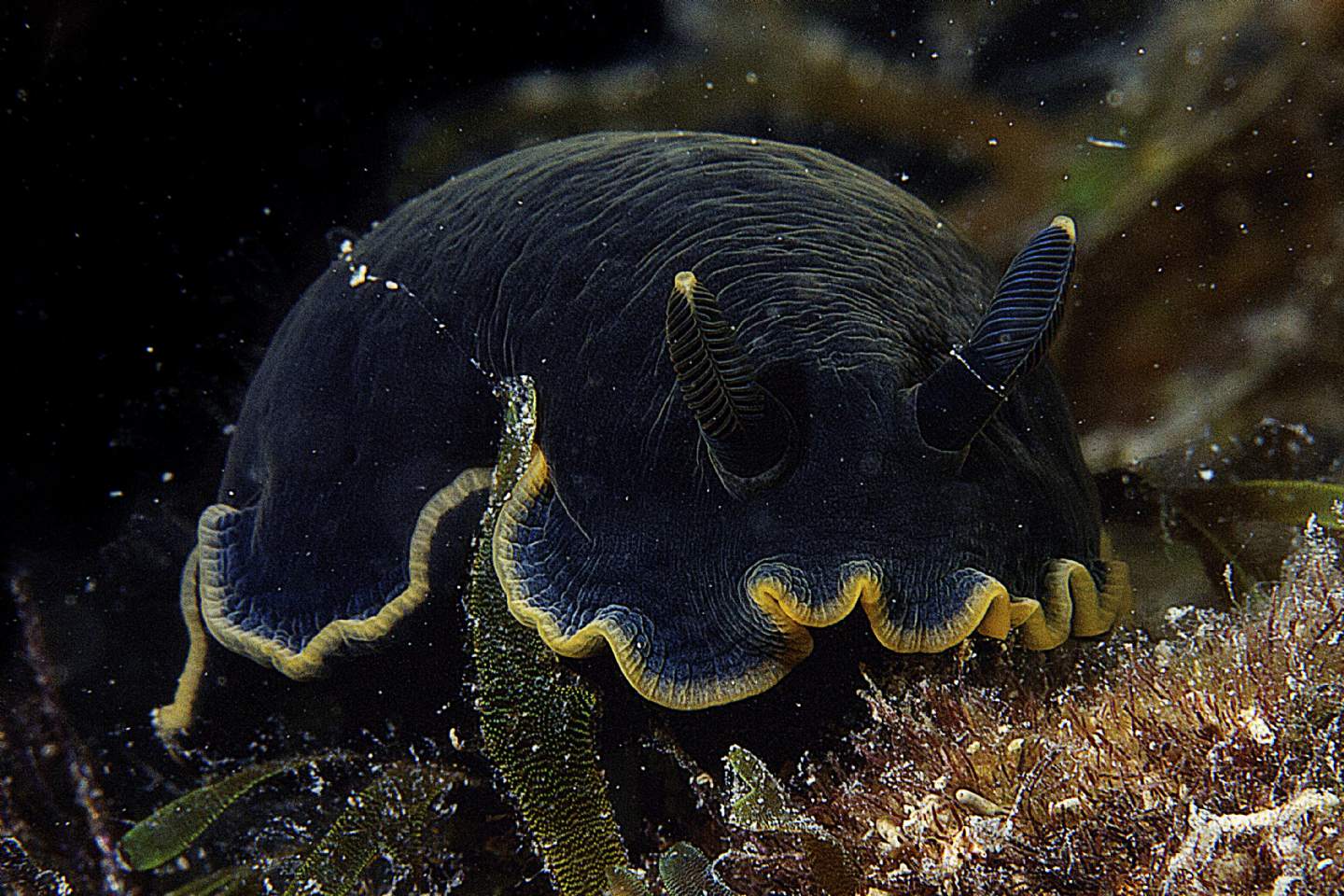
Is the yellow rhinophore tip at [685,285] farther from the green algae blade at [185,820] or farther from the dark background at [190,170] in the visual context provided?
the dark background at [190,170]

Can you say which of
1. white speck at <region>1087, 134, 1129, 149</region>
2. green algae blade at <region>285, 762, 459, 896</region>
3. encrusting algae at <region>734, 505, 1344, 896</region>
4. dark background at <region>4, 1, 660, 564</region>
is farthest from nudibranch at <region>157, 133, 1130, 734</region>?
dark background at <region>4, 1, 660, 564</region>

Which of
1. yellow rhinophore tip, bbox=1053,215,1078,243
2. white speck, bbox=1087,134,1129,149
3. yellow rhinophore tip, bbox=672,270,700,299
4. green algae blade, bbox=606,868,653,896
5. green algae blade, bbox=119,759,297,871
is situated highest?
yellow rhinophore tip, bbox=672,270,700,299

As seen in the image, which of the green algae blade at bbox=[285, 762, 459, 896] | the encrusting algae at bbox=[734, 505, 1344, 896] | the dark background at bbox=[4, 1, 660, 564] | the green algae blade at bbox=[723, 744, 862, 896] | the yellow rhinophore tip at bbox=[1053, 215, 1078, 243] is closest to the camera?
the encrusting algae at bbox=[734, 505, 1344, 896]

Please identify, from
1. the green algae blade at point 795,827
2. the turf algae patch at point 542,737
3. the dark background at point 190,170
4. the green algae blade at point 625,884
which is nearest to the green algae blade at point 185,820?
the turf algae patch at point 542,737

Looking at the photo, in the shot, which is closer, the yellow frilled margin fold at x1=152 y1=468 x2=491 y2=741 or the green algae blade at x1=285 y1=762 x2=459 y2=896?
the green algae blade at x1=285 y1=762 x2=459 y2=896

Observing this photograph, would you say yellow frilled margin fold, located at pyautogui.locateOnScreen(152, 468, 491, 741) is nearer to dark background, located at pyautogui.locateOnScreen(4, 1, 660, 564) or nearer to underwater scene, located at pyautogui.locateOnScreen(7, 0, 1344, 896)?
underwater scene, located at pyautogui.locateOnScreen(7, 0, 1344, 896)

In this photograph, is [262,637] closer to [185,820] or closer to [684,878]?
[185,820]

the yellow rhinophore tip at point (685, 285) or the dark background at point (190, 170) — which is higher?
the dark background at point (190, 170)
